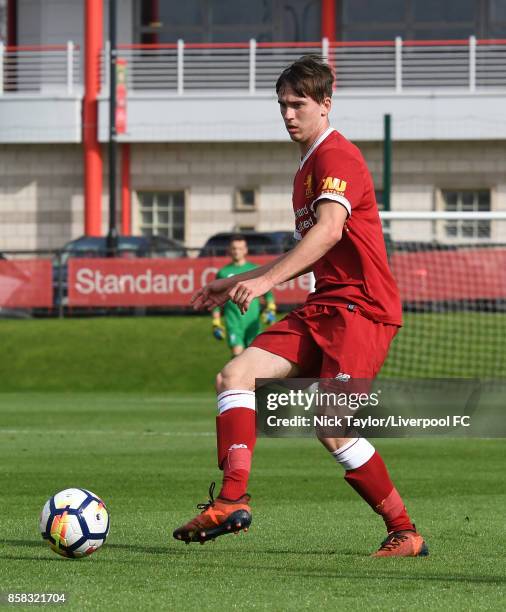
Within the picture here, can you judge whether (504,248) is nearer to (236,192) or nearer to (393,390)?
(236,192)

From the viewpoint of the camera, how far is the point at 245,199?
3803 centimetres

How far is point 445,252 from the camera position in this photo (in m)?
24.8

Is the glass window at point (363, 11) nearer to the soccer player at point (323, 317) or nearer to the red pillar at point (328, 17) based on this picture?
the red pillar at point (328, 17)

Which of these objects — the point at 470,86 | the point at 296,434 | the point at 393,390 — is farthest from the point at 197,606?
the point at 470,86

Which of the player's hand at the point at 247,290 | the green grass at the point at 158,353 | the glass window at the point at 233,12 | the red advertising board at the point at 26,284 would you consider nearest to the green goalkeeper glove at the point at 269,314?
the green grass at the point at 158,353

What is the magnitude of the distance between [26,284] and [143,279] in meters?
2.15

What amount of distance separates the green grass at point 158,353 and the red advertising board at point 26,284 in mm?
804

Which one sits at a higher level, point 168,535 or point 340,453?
point 340,453

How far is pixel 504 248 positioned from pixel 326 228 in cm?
1847

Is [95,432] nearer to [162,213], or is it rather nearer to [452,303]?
[452,303]

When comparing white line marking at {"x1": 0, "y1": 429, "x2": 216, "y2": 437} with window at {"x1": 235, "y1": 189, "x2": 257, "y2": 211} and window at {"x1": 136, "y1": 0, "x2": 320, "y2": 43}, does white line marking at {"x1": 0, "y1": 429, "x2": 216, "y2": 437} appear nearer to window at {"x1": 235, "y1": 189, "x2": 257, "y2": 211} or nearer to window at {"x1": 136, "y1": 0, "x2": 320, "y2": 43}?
window at {"x1": 235, "y1": 189, "x2": 257, "y2": 211}

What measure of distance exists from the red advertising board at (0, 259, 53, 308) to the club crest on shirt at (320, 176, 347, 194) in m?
20.5

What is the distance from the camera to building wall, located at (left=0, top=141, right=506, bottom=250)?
37438mm

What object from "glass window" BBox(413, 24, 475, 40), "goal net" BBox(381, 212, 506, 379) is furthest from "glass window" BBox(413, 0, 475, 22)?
"goal net" BBox(381, 212, 506, 379)
